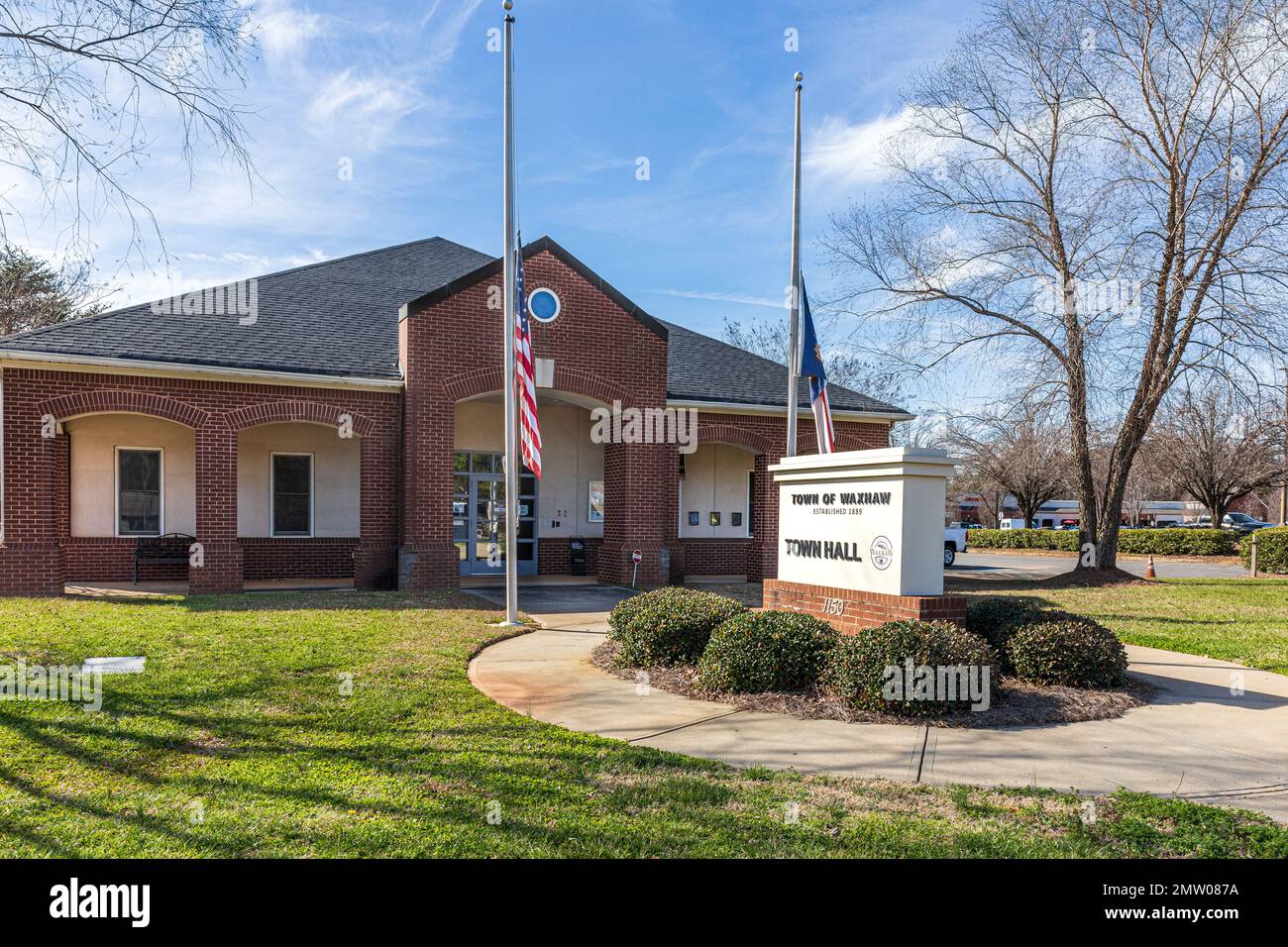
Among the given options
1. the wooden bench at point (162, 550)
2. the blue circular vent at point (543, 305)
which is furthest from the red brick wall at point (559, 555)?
the wooden bench at point (162, 550)

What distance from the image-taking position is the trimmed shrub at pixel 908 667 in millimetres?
6785

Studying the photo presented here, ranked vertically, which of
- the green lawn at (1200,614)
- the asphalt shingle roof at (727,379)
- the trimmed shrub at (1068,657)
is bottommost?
the green lawn at (1200,614)

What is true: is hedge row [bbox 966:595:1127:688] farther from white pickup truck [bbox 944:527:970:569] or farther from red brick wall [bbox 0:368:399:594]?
white pickup truck [bbox 944:527:970:569]

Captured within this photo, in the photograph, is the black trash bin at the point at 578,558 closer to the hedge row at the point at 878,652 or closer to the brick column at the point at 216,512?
the brick column at the point at 216,512

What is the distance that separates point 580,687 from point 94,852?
14.3ft

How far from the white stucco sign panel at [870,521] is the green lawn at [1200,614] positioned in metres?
4.68

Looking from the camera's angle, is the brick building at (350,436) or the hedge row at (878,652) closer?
the hedge row at (878,652)

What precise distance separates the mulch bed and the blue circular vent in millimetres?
10053

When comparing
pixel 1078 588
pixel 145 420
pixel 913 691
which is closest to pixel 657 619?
pixel 913 691

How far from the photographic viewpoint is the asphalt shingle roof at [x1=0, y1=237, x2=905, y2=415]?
48.8 ft

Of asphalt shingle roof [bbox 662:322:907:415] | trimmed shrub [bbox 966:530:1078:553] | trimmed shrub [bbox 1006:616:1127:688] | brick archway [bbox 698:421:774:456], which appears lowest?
trimmed shrub [bbox 966:530:1078:553]

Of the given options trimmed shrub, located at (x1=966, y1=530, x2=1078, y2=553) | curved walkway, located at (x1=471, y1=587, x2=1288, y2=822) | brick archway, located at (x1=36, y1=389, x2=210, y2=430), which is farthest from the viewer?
trimmed shrub, located at (x1=966, y1=530, x2=1078, y2=553)

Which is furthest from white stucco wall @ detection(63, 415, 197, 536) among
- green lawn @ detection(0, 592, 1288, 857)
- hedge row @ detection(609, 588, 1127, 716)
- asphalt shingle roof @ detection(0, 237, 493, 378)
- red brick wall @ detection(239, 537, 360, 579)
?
hedge row @ detection(609, 588, 1127, 716)

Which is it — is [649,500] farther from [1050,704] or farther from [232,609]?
[1050,704]
